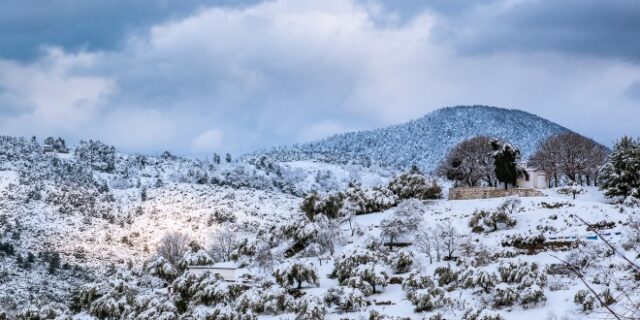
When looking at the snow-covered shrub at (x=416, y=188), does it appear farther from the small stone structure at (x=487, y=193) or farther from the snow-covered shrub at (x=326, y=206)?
the snow-covered shrub at (x=326, y=206)

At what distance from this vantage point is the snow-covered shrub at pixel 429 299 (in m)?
42.4

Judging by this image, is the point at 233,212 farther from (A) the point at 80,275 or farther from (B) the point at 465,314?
(B) the point at 465,314

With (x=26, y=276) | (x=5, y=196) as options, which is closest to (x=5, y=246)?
(x=26, y=276)

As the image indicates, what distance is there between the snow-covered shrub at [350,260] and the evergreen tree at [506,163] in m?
26.8

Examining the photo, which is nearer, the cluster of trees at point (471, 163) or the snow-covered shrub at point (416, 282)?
the snow-covered shrub at point (416, 282)

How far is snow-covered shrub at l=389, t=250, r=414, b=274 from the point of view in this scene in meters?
52.1

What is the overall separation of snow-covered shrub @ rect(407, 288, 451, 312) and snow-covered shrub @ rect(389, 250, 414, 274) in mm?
8582

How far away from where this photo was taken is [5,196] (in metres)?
191

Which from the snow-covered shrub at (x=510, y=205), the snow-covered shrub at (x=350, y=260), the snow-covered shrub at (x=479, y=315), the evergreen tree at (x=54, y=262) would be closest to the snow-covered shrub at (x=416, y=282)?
the snow-covered shrub at (x=350, y=260)

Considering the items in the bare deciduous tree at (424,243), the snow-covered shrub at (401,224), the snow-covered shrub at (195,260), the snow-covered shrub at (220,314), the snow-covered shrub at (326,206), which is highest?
the snow-covered shrub at (326,206)

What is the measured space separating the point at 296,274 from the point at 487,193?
28.0 meters

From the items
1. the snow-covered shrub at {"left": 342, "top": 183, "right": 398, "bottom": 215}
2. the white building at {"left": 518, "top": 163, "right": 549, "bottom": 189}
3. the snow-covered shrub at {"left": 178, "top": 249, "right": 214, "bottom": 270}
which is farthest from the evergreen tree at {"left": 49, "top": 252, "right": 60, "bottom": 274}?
the white building at {"left": 518, "top": 163, "right": 549, "bottom": 189}

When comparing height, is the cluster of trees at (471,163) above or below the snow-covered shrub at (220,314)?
above

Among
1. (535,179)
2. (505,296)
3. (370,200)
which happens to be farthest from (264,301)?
(535,179)
